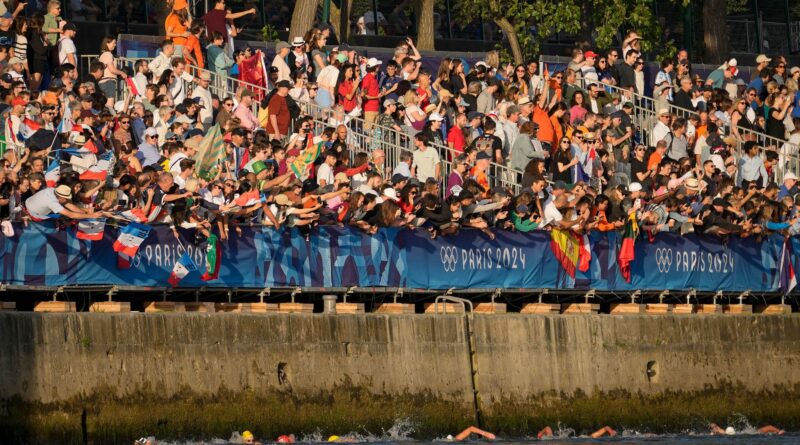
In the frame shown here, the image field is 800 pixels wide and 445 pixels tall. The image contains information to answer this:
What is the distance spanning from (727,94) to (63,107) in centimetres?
1537

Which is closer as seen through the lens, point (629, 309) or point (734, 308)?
point (629, 309)

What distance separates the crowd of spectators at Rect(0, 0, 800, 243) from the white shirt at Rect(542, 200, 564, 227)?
11 centimetres

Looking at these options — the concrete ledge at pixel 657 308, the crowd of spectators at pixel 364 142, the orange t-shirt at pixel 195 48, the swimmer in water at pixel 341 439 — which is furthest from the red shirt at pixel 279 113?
the swimmer in water at pixel 341 439

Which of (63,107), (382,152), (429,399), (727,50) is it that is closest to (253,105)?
(382,152)

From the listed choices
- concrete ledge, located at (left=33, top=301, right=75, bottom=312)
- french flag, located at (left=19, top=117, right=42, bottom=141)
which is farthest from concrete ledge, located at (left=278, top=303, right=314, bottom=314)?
french flag, located at (left=19, top=117, right=42, bottom=141)

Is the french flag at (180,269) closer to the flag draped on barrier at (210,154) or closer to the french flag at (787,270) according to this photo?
the flag draped on barrier at (210,154)

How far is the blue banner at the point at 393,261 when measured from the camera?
2517 cm

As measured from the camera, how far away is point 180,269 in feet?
85.7

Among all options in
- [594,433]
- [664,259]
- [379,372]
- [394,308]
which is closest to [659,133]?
[664,259]

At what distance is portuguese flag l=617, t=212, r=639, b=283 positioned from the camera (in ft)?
103

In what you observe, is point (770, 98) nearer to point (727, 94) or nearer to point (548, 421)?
point (727, 94)

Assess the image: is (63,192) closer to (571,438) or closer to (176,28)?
(176,28)

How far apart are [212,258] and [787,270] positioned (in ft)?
39.0

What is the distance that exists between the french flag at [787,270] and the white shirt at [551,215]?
5346 mm
